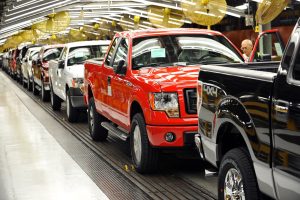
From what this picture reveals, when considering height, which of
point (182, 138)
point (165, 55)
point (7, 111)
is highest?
point (165, 55)

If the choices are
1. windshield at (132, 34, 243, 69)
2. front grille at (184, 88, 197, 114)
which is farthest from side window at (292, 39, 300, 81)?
windshield at (132, 34, 243, 69)

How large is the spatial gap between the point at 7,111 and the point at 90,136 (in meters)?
5.95

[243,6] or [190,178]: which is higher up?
[243,6]

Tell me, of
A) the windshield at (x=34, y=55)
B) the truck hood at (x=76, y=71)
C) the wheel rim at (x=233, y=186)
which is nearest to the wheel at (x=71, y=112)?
the truck hood at (x=76, y=71)

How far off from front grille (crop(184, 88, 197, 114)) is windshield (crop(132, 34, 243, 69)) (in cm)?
123

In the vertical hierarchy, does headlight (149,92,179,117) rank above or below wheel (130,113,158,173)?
above

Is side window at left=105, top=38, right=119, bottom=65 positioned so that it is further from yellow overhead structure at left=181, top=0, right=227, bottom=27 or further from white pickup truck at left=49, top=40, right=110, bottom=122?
yellow overhead structure at left=181, top=0, right=227, bottom=27

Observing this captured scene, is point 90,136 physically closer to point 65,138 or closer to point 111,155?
point 65,138

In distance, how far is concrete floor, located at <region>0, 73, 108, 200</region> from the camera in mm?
6988

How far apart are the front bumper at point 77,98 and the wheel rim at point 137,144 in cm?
525

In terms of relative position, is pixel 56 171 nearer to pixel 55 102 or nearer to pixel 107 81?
pixel 107 81

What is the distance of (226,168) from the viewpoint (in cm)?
508

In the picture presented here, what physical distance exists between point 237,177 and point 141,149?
2829mm

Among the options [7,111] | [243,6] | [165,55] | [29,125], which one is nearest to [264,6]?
[165,55]
